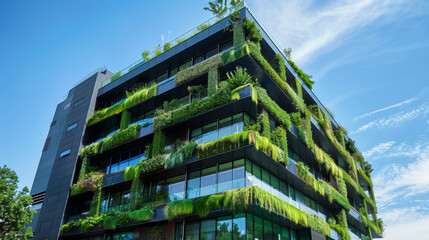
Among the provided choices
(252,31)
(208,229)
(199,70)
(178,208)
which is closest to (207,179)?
(178,208)

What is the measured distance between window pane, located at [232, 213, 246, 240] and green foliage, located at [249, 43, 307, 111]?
11.4 metres

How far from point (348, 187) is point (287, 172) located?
15698 mm

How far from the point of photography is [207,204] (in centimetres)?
1898

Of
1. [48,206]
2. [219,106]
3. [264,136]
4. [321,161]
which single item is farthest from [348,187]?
[48,206]

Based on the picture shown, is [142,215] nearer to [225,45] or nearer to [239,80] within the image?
[239,80]

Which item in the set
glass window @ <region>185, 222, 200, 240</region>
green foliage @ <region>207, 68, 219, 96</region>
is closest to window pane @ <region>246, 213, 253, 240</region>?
glass window @ <region>185, 222, 200, 240</region>

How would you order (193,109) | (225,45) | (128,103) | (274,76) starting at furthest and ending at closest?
(128,103) < (225,45) < (274,76) < (193,109)

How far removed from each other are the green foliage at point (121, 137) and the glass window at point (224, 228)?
1116 cm

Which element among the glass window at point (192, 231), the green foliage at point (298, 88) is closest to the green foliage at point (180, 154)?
the glass window at point (192, 231)

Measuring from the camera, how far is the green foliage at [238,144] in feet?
65.4

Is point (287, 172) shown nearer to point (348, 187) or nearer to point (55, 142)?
point (348, 187)

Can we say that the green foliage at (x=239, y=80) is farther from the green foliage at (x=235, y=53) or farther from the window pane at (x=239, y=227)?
the window pane at (x=239, y=227)

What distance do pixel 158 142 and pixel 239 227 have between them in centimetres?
953

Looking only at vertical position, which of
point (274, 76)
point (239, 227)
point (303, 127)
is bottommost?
point (239, 227)
